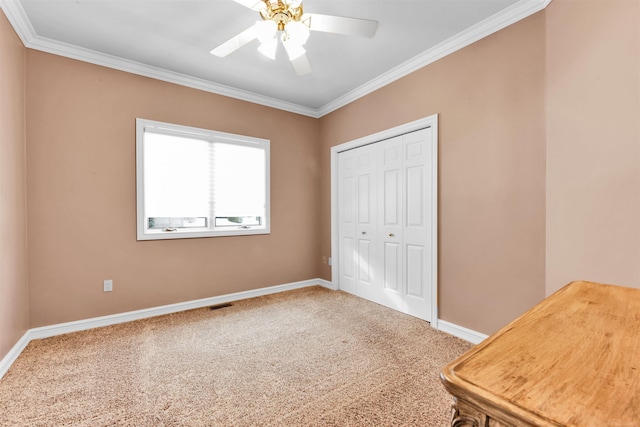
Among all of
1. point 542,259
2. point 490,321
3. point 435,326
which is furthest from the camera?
point 435,326

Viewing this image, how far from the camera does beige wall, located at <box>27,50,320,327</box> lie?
8.76 feet

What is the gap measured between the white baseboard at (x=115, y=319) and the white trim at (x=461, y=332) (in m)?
1.74

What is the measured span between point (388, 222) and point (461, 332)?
1.36 m

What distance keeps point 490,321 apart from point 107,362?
313 centimetres

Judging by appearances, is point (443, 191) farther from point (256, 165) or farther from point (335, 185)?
point (256, 165)

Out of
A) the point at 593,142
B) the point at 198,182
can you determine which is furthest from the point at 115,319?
the point at 593,142

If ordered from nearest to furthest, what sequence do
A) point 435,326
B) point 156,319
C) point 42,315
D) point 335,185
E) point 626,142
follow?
point 626,142, point 42,315, point 435,326, point 156,319, point 335,185

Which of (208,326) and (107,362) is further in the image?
(208,326)

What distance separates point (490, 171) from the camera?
2449 mm

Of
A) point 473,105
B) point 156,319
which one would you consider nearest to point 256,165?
point 156,319

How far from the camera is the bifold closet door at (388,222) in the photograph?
9.96ft

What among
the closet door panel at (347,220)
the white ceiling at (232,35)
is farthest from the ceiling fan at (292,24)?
the closet door panel at (347,220)

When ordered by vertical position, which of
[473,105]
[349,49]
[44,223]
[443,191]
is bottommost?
[44,223]

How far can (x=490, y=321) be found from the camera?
2453mm
